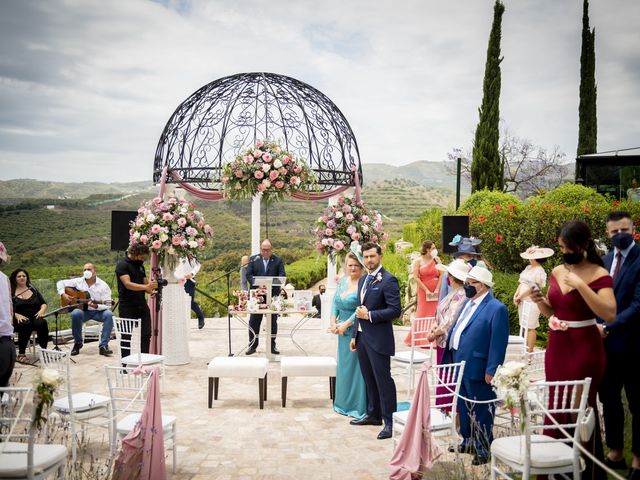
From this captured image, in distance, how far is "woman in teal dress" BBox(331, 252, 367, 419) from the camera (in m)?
6.25

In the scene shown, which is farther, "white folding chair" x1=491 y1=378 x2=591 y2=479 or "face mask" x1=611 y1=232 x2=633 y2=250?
"face mask" x1=611 y1=232 x2=633 y2=250

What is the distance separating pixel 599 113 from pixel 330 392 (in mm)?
20980

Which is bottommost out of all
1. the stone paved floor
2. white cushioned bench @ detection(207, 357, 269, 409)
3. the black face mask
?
the stone paved floor

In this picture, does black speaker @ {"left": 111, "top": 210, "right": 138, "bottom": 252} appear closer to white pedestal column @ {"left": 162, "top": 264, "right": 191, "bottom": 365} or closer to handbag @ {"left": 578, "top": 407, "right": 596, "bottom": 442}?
white pedestal column @ {"left": 162, "top": 264, "right": 191, "bottom": 365}

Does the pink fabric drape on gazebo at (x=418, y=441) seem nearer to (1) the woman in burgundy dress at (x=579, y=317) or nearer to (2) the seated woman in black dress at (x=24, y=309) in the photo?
(1) the woman in burgundy dress at (x=579, y=317)

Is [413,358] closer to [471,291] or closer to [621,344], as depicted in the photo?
[471,291]

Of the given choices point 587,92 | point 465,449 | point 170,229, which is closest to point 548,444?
point 465,449

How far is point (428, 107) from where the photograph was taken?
35.0 meters

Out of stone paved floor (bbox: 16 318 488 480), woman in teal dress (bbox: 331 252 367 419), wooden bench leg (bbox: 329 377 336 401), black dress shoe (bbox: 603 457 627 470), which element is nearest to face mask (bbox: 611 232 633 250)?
black dress shoe (bbox: 603 457 627 470)

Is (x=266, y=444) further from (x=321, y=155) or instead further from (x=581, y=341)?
(x=321, y=155)

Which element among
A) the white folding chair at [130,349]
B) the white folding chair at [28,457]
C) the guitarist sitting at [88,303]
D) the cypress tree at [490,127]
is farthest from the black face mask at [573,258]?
the cypress tree at [490,127]

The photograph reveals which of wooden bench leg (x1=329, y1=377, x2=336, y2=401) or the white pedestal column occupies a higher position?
the white pedestal column

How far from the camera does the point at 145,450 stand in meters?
4.14

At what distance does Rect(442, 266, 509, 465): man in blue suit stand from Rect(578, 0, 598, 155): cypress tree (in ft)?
67.7
